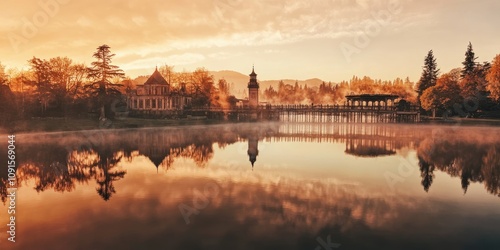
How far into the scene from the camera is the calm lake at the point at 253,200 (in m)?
11.7

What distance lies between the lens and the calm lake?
461 inches

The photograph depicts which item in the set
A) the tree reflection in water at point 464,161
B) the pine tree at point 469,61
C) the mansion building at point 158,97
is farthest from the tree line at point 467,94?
the mansion building at point 158,97

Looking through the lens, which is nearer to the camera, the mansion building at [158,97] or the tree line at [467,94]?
the tree line at [467,94]

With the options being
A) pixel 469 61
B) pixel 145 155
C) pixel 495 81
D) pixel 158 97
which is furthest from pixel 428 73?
pixel 145 155

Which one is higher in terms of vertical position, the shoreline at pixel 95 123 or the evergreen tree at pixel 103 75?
the evergreen tree at pixel 103 75

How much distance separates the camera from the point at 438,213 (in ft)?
47.6

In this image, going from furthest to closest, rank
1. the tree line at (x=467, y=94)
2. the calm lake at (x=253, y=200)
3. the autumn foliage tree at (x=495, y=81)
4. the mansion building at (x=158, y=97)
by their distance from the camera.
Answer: the mansion building at (x=158, y=97) → the tree line at (x=467, y=94) → the autumn foliage tree at (x=495, y=81) → the calm lake at (x=253, y=200)

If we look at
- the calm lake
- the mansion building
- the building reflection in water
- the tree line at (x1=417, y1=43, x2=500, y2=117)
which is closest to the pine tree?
the tree line at (x1=417, y1=43, x2=500, y2=117)

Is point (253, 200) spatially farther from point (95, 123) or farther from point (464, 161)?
point (95, 123)

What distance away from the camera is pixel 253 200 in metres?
16.5

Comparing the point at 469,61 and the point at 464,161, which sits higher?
the point at 469,61

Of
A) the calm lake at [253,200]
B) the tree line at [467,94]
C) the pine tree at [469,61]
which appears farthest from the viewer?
the pine tree at [469,61]

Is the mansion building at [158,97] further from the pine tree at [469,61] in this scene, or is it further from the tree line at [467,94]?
the pine tree at [469,61]

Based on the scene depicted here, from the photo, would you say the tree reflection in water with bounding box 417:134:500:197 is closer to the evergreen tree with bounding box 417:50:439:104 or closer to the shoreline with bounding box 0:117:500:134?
the shoreline with bounding box 0:117:500:134
